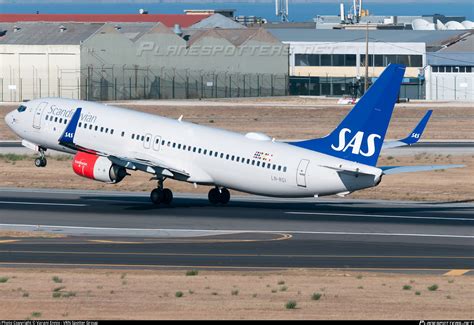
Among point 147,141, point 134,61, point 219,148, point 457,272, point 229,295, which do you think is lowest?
point 457,272

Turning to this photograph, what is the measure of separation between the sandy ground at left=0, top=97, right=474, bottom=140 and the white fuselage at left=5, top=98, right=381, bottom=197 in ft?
129

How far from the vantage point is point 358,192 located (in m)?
68.9

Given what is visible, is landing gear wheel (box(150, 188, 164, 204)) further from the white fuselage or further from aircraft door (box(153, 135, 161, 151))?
aircraft door (box(153, 135, 161, 151))

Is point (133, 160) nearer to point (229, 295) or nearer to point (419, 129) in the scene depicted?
point (419, 129)

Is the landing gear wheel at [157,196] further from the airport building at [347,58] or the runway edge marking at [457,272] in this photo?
the airport building at [347,58]

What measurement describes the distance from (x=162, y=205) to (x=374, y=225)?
12715mm

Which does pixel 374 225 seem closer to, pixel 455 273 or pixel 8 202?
pixel 455 273

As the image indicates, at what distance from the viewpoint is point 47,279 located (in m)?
38.4

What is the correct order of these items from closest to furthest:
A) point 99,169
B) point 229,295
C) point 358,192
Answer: point 229,295 < point 99,169 < point 358,192

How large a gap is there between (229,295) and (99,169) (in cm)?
2538

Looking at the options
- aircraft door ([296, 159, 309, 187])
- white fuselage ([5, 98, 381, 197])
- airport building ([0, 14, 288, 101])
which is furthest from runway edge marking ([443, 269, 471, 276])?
airport building ([0, 14, 288, 101])

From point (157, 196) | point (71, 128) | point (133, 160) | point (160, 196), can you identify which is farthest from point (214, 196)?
point (71, 128)

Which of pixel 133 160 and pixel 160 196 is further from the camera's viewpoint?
pixel 160 196

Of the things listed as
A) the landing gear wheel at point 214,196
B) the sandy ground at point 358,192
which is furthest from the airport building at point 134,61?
the landing gear wheel at point 214,196
